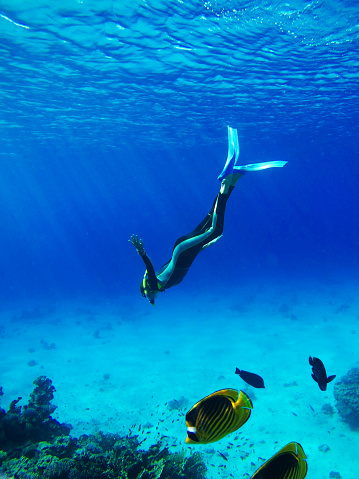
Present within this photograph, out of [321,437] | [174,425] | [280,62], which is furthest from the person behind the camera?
[280,62]

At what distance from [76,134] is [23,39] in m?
19.2

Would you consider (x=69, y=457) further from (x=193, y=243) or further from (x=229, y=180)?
(x=229, y=180)

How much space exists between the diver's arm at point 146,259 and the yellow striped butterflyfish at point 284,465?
3.21 m

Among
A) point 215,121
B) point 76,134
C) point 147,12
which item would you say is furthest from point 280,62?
point 76,134

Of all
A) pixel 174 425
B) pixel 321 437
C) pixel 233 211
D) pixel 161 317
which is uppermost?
pixel 321 437

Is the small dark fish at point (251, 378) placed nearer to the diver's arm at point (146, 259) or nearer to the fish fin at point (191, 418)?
the diver's arm at point (146, 259)

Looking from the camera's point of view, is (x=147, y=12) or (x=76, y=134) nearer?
(x=147, y=12)

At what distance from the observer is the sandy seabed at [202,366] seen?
394 inches

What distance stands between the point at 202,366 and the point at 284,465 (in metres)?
15.8

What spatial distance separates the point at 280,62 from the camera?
16.9m

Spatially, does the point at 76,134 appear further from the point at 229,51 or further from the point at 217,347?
the point at 217,347

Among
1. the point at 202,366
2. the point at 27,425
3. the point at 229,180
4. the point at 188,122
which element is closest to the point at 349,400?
the point at 202,366

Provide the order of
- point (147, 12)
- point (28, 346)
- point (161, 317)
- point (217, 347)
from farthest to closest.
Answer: point (161, 317) < point (28, 346) < point (217, 347) < point (147, 12)

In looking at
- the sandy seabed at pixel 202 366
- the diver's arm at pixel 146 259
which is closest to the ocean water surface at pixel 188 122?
the sandy seabed at pixel 202 366
